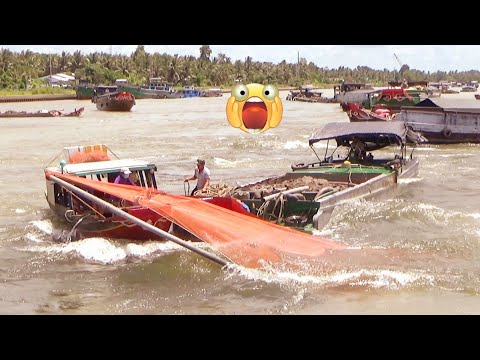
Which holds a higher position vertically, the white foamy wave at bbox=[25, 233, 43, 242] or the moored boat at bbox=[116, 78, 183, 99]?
the moored boat at bbox=[116, 78, 183, 99]

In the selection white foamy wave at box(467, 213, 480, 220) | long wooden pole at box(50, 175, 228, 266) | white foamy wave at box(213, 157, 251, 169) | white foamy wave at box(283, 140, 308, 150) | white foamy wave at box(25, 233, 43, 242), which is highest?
long wooden pole at box(50, 175, 228, 266)

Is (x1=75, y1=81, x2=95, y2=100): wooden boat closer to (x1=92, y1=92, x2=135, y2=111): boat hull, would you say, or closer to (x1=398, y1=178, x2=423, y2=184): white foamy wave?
(x1=92, y1=92, x2=135, y2=111): boat hull

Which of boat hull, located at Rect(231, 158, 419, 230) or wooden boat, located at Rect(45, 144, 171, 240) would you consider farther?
boat hull, located at Rect(231, 158, 419, 230)

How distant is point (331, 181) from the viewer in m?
15.0

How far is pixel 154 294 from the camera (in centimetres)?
923

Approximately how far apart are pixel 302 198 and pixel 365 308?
4160mm

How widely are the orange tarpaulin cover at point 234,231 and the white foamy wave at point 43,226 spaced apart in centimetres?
277

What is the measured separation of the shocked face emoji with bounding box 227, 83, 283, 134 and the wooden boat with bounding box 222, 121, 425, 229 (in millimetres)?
1593

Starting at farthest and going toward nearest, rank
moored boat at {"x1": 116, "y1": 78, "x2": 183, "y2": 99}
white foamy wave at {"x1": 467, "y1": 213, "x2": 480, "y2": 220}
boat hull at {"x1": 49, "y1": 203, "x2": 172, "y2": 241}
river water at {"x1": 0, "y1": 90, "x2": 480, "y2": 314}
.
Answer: moored boat at {"x1": 116, "y1": 78, "x2": 183, "y2": 99}
white foamy wave at {"x1": 467, "y1": 213, "x2": 480, "y2": 220}
boat hull at {"x1": 49, "y1": 203, "x2": 172, "y2": 241}
river water at {"x1": 0, "y1": 90, "x2": 480, "y2": 314}

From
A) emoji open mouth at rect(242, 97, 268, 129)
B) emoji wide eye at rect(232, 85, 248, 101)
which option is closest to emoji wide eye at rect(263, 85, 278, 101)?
emoji wide eye at rect(232, 85, 248, 101)

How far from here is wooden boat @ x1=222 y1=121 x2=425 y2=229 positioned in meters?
11.9

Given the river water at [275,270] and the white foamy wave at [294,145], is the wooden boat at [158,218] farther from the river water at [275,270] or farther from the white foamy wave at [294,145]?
the white foamy wave at [294,145]

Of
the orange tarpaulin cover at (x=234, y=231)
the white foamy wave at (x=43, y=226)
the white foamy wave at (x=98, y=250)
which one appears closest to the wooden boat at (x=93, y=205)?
the white foamy wave at (x=98, y=250)

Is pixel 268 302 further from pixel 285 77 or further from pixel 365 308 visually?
pixel 285 77
